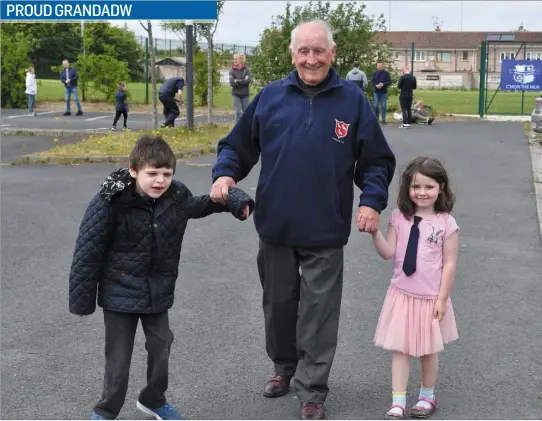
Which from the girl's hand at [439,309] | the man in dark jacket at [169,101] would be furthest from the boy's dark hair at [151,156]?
the man in dark jacket at [169,101]


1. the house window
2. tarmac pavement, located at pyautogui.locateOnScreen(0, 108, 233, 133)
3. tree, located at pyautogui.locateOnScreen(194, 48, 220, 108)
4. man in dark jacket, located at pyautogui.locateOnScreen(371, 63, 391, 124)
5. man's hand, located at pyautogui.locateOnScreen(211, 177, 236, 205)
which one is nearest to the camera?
man's hand, located at pyautogui.locateOnScreen(211, 177, 236, 205)

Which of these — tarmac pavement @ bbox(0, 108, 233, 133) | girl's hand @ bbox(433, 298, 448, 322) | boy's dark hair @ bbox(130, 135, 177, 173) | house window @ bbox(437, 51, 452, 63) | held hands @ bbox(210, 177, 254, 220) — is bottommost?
girl's hand @ bbox(433, 298, 448, 322)

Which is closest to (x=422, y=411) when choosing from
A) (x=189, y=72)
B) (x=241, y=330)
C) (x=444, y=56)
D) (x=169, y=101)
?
(x=241, y=330)

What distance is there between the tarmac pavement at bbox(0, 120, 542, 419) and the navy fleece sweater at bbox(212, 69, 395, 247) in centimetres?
86

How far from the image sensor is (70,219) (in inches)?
384

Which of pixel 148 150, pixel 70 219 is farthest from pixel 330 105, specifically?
pixel 70 219

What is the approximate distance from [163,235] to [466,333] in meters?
2.46

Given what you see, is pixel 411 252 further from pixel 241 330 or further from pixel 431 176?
pixel 241 330

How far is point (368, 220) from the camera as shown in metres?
4.39

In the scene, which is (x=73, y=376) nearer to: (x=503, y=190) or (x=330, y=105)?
(x=330, y=105)

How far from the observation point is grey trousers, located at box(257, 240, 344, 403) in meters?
4.48

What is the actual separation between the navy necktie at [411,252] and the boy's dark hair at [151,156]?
121 cm

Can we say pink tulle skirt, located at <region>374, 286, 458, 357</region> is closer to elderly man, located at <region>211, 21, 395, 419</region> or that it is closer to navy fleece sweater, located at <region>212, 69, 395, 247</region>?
elderly man, located at <region>211, 21, 395, 419</region>

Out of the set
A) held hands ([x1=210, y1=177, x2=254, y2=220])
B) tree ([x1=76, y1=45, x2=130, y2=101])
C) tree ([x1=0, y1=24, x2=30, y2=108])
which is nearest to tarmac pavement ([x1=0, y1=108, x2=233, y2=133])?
tree ([x1=0, y1=24, x2=30, y2=108])
